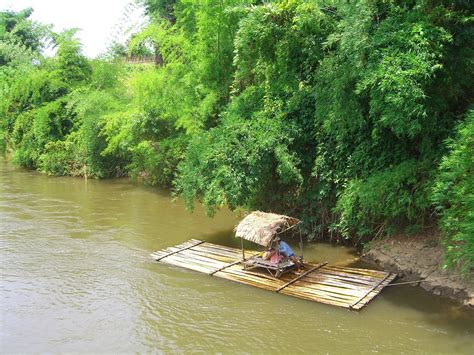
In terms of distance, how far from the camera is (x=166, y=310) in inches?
284

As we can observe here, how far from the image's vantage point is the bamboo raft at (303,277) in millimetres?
7223

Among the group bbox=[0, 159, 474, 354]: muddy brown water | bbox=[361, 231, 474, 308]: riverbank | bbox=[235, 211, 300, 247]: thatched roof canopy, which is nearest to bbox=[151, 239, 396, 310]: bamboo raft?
bbox=[0, 159, 474, 354]: muddy brown water

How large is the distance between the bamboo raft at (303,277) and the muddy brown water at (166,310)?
137 millimetres

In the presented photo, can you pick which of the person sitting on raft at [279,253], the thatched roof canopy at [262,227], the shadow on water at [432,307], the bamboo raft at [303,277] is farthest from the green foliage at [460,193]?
the thatched roof canopy at [262,227]

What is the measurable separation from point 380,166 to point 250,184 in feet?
7.75

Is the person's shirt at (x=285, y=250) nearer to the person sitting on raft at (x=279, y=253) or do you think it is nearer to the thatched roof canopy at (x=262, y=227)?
the person sitting on raft at (x=279, y=253)

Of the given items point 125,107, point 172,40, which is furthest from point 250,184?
point 125,107

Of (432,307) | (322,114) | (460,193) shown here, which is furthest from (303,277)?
(322,114)

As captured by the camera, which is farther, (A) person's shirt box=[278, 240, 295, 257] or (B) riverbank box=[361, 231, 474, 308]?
(A) person's shirt box=[278, 240, 295, 257]

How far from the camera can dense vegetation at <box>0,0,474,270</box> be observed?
23.2 ft

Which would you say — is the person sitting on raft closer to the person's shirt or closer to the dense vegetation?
the person's shirt

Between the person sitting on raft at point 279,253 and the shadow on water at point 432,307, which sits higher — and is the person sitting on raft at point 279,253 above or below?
above

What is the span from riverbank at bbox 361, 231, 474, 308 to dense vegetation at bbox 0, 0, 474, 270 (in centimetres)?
28

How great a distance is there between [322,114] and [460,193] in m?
3.17
